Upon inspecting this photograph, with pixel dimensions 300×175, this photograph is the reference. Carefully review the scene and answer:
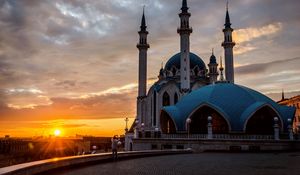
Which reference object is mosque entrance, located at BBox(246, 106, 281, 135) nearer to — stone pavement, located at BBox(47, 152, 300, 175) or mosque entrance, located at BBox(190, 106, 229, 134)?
mosque entrance, located at BBox(190, 106, 229, 134)

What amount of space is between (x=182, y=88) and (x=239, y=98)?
45.3 ft

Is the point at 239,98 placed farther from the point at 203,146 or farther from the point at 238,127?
the point at 203,146

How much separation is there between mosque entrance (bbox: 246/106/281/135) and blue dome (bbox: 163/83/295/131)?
77cm

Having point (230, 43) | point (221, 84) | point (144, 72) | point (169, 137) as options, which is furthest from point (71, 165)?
point (230, 43)

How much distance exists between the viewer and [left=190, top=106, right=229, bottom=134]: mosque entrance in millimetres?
37219

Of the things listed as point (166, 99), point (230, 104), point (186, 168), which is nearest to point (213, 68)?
point (166, 99)

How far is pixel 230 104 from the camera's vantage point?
123ft

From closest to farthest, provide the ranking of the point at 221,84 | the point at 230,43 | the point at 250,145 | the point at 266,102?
the point at 250,145 < the point at 266,102 < the point at 221,84 < the point at 230,43

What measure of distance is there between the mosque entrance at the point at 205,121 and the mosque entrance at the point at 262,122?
2980mm

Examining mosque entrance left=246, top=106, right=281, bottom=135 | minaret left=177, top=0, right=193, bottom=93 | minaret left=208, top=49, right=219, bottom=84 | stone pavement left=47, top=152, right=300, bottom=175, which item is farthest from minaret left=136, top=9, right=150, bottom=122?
stone pavement left=47, top=152, right=300, bottom=175

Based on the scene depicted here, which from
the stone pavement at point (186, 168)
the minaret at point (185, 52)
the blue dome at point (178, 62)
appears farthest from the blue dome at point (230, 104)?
the blue dome at point (178, 62)

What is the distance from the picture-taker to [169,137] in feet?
114

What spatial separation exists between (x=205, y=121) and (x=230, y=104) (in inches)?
146

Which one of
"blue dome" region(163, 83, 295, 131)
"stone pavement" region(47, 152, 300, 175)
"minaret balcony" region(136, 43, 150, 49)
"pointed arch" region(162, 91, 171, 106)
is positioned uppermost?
"minaret balcony" region(136, 43, 150, 49)
